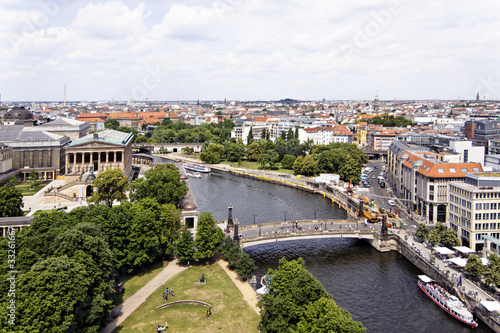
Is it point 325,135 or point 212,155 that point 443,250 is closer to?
point 212,155

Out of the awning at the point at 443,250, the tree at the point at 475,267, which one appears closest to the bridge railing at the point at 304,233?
the awning at the point at 443,250

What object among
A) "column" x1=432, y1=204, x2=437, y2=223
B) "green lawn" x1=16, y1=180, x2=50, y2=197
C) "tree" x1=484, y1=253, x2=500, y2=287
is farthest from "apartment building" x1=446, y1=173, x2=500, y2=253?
"green lawn" x1=16, y1=180, x2=50, y2=197

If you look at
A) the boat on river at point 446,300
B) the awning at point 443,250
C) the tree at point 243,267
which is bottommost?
the boat on river at point 446,300

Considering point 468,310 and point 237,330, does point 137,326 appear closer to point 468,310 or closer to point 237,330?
point 237,330

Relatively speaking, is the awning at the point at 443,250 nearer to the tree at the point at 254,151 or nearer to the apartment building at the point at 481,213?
the apartment building at the point at 481,213

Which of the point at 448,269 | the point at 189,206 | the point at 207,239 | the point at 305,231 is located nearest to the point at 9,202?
the point at 189,206
